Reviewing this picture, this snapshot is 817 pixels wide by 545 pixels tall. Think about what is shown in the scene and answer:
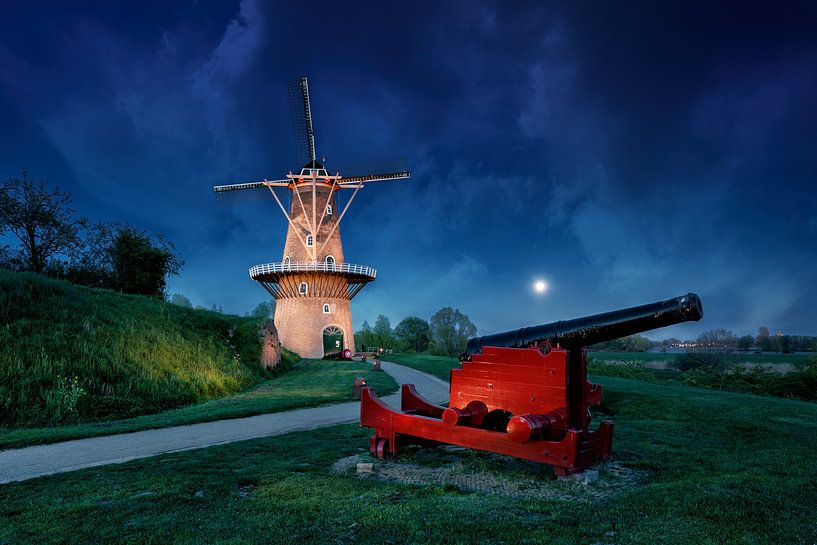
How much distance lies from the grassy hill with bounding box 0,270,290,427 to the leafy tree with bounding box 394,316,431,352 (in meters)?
43.2

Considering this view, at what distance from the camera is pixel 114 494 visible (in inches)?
196

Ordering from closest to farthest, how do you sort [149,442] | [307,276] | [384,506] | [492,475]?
[384,506] → [492,475] → [149,442] → [307,276]

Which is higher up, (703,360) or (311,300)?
(311,300)

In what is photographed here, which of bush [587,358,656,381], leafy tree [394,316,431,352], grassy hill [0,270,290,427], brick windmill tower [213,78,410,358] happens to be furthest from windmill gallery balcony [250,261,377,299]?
leafy tree [394,316,431,352]

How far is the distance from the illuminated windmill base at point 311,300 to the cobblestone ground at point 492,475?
30.0 metres

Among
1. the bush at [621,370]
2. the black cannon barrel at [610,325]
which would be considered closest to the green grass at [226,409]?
the black cannon barrel at [610,325]

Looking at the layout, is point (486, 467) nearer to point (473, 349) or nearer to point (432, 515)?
point (473, 349)

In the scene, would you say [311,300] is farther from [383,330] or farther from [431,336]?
[383,330]

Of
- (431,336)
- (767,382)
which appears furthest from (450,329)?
(767,382)

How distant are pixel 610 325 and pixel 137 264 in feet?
97.2

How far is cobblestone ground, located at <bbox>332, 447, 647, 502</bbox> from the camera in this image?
493 cm

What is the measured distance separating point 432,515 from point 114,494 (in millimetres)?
3429

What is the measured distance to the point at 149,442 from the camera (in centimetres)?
859

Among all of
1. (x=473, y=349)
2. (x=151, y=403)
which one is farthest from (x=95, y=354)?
(x=473, y=349)
